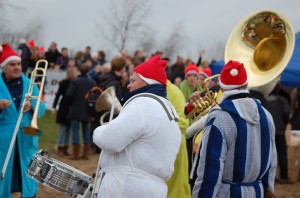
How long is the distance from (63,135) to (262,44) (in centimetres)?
602

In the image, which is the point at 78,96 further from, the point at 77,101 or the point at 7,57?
the point at 7,57

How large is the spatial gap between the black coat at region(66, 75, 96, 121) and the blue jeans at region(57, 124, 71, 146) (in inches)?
17.0

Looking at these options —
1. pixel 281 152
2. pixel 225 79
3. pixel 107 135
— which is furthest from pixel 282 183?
pixel 107 135

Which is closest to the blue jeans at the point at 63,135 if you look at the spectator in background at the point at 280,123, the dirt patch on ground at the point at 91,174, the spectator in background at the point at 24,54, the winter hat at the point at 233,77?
the dirt patch on ground at the point at 91,174

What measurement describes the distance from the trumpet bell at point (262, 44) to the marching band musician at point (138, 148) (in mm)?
2126

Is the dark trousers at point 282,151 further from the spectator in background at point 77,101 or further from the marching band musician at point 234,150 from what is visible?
the marching band musician at point 234,150

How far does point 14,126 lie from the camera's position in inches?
237

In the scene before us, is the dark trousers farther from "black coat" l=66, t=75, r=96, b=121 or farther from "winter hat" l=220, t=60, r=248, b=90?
"winter hat" l=220, t=60, r=248, b=90

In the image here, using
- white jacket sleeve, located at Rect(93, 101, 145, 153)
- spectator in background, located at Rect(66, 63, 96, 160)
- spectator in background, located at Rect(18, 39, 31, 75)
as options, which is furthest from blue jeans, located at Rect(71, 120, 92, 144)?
white jacket sleeve, located at Rect(93, 101, 145, 153)

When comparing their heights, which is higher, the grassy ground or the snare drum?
the snare drum

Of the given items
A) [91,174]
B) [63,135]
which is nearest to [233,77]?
[91,174]

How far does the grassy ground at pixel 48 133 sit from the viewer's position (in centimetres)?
1210

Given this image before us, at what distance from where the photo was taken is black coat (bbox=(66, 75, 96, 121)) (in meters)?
11.1

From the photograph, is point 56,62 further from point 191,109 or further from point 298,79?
point 191,109
